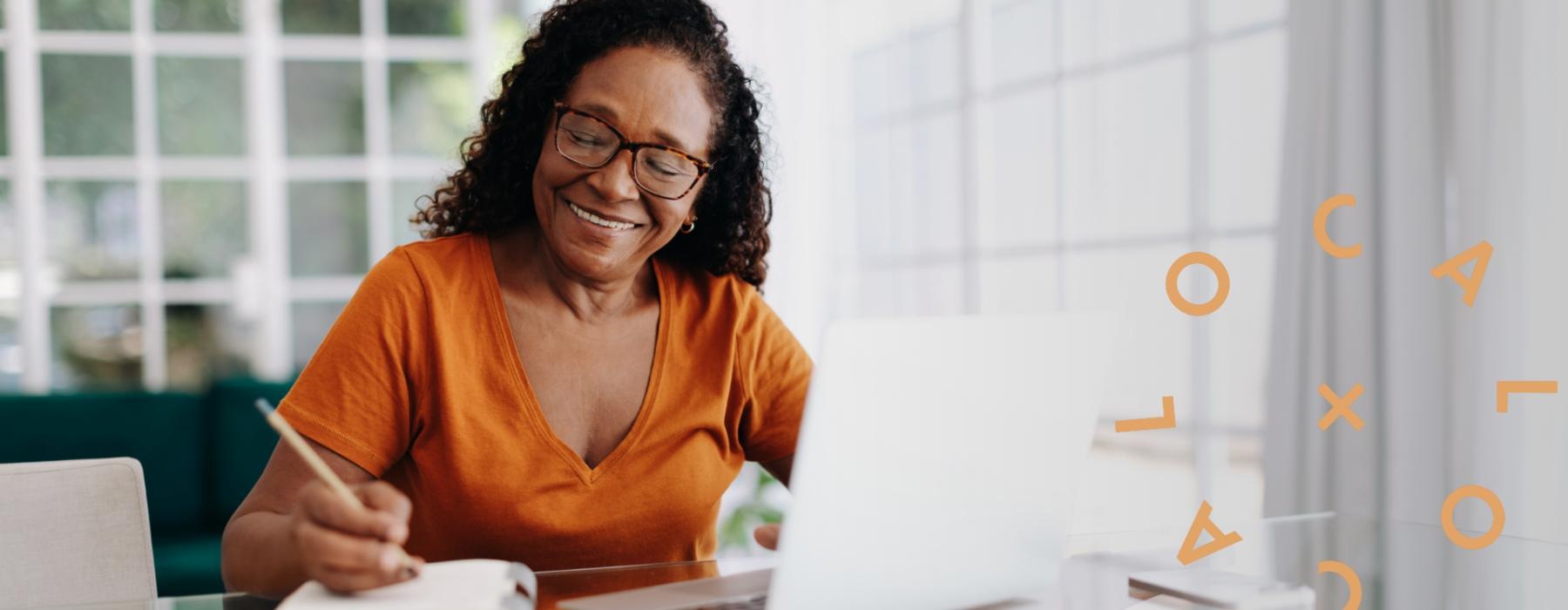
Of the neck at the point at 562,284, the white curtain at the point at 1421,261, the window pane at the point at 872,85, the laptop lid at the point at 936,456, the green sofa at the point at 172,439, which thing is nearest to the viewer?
the laptop lid at the point at 936,456

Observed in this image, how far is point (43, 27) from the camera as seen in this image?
3.86 m

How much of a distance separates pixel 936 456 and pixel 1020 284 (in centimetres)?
243

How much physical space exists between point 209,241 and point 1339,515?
3.70 meters

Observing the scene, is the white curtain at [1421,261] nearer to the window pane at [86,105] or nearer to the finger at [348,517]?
the finger at [348,517]

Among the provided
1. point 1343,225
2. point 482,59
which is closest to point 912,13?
point 482,59

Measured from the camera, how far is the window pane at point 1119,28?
2.74m

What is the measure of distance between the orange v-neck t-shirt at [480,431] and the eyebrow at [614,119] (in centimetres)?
25

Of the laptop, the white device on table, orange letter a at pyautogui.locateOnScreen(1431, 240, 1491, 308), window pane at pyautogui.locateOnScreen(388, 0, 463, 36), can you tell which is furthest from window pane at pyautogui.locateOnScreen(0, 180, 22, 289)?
orange letter a at pyautogui.locateOnScreen(1431, 240, 1491, 308)

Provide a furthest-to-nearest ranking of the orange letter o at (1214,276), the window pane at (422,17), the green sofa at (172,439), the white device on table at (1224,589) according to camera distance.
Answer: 1. the window pane at (422,17)
2. the green sofa at (172,439)
3. the orange letter o at (1214,276)
4. the white device on table at (1224,589)

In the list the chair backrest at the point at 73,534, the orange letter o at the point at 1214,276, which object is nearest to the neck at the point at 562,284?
the chair backrest at the point at 73,534

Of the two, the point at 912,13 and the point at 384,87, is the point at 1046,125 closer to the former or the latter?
the point at 912,13

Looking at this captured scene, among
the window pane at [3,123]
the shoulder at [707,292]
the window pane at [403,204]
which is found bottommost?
the shoulder at [707,292]

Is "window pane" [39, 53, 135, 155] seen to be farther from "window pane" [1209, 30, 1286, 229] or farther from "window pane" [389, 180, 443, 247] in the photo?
"window pane" [1209, 30, 1286, 229]

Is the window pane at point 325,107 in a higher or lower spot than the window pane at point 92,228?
higher
